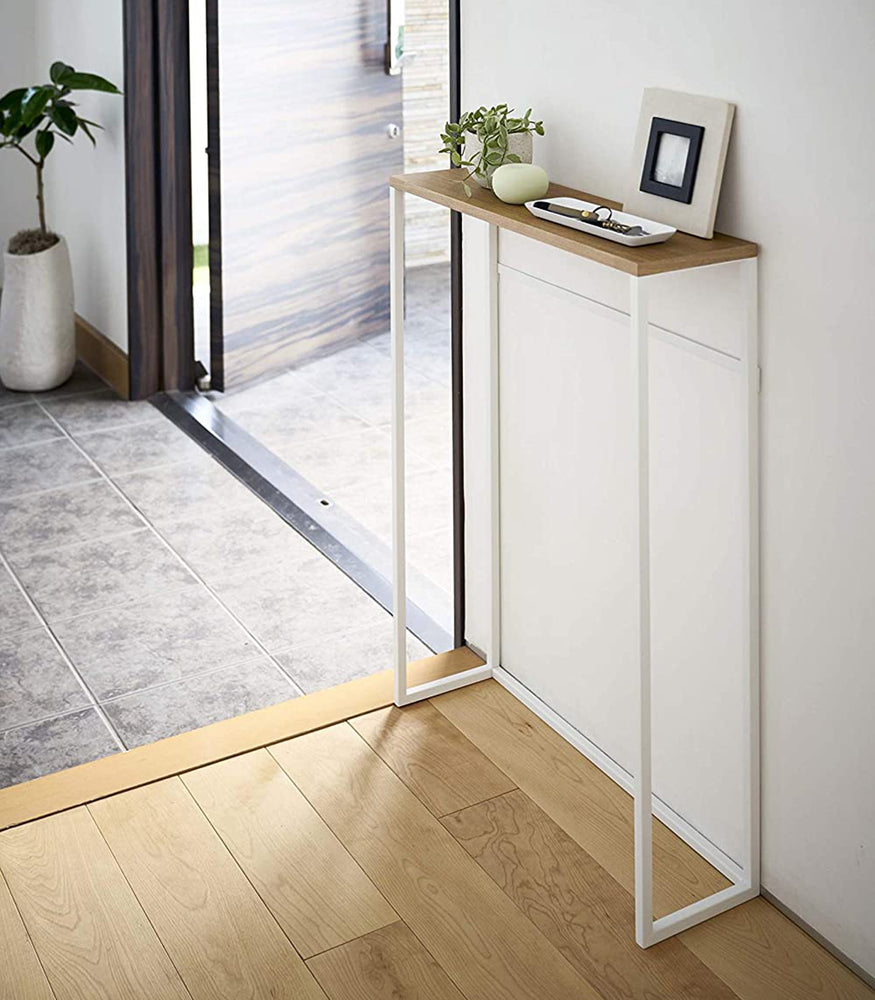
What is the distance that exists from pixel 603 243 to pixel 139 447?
2.35 m

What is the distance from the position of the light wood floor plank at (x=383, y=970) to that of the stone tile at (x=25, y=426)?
2318 mm

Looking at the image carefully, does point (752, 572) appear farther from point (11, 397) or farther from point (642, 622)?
point (11, 397)

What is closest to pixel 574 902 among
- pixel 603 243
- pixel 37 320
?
pixel 603 243

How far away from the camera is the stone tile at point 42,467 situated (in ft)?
11.6

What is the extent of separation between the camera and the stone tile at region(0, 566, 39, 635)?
9.42ft

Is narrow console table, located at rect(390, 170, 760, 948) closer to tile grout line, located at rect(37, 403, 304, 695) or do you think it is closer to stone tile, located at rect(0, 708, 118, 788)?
tile grout line, located at rect(37, 403, 304, 695)

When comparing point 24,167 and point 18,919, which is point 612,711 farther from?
point 24,167

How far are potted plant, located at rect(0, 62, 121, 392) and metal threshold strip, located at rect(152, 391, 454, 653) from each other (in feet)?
1.21

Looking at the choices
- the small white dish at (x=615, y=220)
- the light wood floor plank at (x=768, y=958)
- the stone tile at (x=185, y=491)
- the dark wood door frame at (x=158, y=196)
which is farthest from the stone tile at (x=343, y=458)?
the light wood floor plank at (x=768, y=958)

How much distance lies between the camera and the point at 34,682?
8.75 feet

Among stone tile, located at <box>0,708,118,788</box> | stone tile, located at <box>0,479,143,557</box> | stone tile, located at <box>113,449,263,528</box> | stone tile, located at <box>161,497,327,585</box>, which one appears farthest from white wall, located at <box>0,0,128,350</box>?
stone tile, located at <box>0,708,118,788</box>

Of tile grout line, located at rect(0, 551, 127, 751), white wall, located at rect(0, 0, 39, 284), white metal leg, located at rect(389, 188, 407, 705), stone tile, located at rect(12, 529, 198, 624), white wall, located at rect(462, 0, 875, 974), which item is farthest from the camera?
white wall, located at rect(0, 0, 39, 284)

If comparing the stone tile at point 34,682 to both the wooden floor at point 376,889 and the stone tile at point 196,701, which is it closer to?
the stone tile at point 196,701

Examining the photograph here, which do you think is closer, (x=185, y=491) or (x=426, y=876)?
(x=426, y=876)
